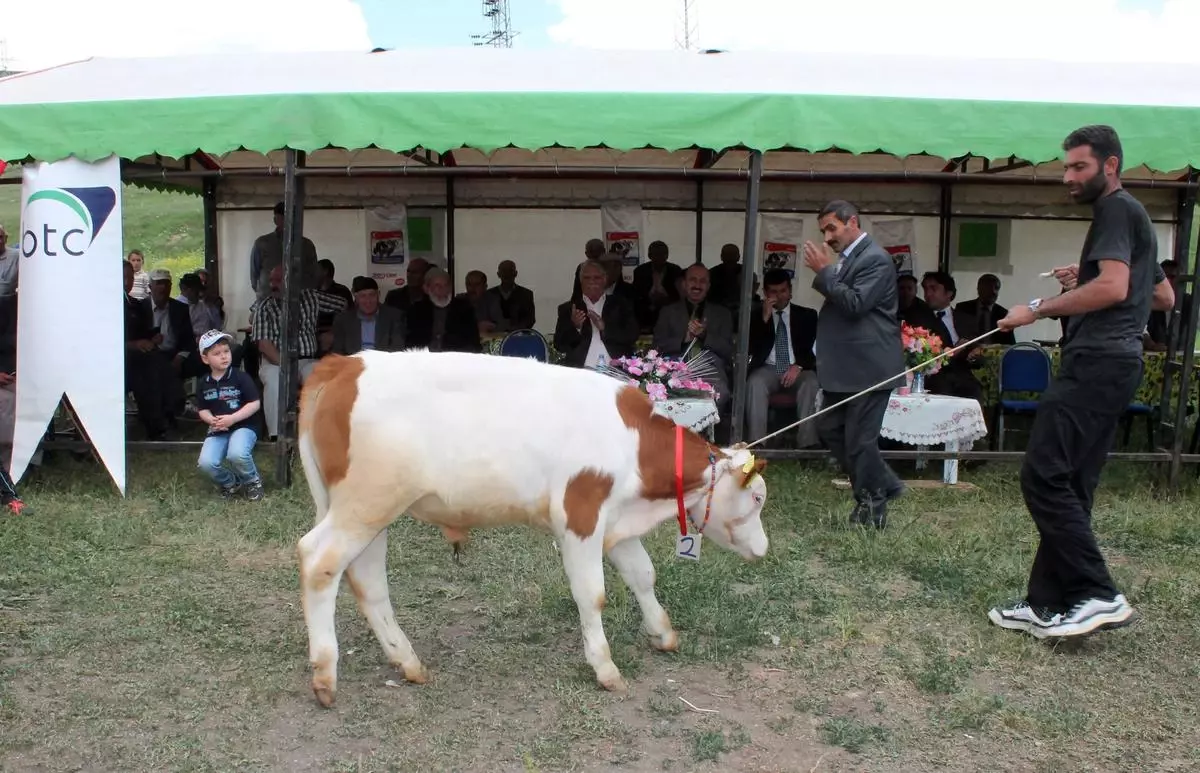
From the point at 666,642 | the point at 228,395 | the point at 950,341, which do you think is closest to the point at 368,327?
the point at 228,395

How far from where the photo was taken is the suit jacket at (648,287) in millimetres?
10445

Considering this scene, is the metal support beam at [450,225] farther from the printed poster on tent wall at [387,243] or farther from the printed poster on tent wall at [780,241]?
the printed poster on tent wall at [780,241]

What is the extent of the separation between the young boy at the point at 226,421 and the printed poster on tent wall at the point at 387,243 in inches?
197

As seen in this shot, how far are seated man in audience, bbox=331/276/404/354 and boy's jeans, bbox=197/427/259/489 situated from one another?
7.17 ft

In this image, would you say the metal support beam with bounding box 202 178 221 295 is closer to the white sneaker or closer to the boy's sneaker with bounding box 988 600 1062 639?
the boy's sneaker with bounding box 988 600 1062 639

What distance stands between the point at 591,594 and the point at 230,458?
3.76m

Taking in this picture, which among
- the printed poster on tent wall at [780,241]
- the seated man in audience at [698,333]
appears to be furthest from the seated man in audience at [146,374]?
the printed poster on tent wall at [780,241]

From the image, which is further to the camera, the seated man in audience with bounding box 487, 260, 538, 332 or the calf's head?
the seated man in audience with bounding box 487, 260, 538, 332

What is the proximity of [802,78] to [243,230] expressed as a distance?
23.7 feet

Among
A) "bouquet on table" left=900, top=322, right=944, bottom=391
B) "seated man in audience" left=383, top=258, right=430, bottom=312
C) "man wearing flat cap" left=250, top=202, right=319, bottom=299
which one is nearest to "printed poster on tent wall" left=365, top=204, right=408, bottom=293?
"man wearing flat cap" left=250, top=202, right=319, bottom=299

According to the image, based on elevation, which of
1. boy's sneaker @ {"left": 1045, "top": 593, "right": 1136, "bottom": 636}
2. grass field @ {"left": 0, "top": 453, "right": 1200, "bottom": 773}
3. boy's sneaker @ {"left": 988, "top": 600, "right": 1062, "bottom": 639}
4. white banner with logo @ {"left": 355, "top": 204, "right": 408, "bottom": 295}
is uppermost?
white banner with logo @ {"left": 355, "top": 204, "right": 408, "bottom": 295}

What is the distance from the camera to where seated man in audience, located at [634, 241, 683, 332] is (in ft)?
34.3

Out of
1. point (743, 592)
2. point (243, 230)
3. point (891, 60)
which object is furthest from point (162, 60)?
point (743, 592)

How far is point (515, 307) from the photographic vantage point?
10.9 m
